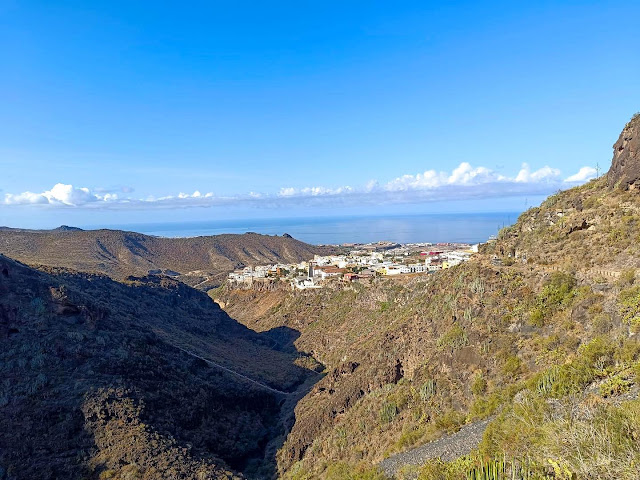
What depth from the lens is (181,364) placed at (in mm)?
25625

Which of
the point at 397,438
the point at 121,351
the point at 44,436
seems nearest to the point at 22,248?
the point at 121,351

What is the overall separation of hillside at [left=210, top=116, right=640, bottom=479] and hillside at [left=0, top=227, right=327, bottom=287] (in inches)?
2403

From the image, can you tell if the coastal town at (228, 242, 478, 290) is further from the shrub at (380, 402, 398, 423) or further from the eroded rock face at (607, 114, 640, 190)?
the shrub at (380, 402, 398, 423)

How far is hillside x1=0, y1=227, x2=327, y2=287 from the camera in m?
82.4

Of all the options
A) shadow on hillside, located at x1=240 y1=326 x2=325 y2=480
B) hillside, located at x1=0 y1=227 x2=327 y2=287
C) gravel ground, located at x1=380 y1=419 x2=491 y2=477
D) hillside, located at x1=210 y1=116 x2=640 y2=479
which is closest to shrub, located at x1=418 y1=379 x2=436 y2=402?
hillside, located at x1=210 y1=116 x2=640 y2=479

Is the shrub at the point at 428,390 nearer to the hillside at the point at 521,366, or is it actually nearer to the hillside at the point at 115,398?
the hillside at the point at 521,366

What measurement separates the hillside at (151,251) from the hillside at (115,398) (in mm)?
50305

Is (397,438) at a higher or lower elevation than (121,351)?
lower

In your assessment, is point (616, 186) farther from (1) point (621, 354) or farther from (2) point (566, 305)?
(1) point (621, 354)

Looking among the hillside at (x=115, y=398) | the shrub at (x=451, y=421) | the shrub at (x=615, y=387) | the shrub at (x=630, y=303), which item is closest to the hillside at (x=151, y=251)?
the hillside at (x=115, y=398)

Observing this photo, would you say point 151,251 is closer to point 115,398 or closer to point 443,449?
point 115,398

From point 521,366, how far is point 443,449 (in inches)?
175

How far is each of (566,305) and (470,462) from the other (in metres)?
8.82

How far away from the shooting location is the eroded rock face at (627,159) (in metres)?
18.0
